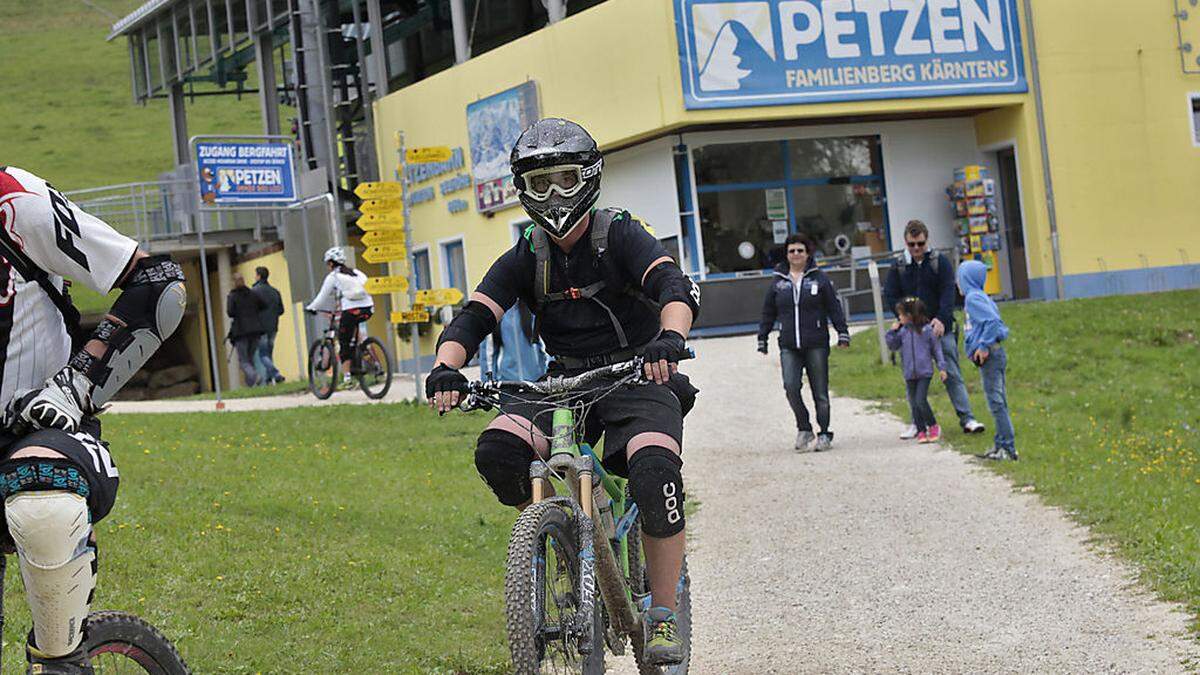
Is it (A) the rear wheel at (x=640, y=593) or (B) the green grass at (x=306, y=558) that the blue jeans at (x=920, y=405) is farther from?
(A) the rear wheel at (x=640, y=593)

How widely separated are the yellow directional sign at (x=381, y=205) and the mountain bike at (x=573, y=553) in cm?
1396

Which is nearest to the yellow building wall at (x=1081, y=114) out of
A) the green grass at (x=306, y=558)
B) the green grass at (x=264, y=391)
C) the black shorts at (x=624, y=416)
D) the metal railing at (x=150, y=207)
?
the green grass at (x=264, y=391)

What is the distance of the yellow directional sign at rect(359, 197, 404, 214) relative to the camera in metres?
19.4

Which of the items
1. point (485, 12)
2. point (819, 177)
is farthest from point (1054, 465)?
point (485, 12)

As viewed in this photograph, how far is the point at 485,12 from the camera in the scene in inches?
1390

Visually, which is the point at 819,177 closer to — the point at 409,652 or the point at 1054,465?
the point at 1054,465

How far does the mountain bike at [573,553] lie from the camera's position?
482cm

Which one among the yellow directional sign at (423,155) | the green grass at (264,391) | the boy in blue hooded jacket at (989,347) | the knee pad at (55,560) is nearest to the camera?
the knee pad at (55,560)

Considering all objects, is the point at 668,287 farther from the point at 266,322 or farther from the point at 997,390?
the point at 266,322

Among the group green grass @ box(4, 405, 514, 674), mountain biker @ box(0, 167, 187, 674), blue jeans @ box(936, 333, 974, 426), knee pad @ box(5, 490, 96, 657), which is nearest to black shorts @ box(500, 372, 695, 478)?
green grass @ box(4, 405, 514, 674)

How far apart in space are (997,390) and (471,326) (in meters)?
7.96

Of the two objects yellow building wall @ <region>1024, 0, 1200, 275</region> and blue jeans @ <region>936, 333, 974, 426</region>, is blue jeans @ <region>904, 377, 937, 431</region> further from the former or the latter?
yellow building wall @ <region>1024, 0, 1200, 275</region>

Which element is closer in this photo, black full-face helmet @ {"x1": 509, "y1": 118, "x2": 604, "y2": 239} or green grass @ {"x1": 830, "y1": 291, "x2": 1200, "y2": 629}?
black full-face helmet @ {"x1": 509, "y1": 118, "x2": 604, "y2": 239}

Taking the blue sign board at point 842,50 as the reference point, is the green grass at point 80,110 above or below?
above
